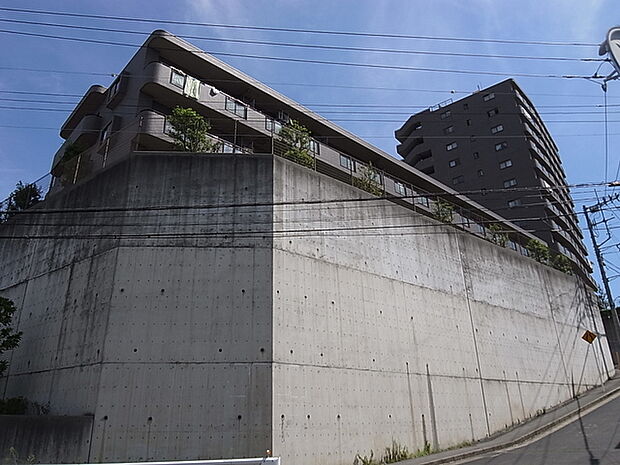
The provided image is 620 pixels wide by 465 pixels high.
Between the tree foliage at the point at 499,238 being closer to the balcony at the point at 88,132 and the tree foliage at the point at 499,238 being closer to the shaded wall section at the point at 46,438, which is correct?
the shaded wall section at the point at 46,438

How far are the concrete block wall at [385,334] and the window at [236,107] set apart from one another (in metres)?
8.65

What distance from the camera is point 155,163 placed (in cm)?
1112

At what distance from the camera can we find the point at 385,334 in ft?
38.1

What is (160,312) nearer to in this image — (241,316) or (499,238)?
(241,316)

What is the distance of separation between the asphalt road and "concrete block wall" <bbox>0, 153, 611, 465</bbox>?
1.68 meters

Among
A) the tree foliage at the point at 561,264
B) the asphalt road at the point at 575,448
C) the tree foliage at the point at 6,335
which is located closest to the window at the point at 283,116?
the tree foliage at the point at 6,335

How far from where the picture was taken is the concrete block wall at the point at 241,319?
865cm

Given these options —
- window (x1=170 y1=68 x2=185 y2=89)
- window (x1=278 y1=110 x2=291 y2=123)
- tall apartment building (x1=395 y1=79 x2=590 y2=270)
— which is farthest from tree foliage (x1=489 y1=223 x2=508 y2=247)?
tall apartment building (x1=395 y1=79 x2=590 y2=270)

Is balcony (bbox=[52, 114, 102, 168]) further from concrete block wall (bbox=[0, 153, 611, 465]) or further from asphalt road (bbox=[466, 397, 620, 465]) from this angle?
asphalt road (bbox=[466, 397, 620, 465])

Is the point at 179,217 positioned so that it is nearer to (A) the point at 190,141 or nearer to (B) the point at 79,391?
(A) the point at 190,141

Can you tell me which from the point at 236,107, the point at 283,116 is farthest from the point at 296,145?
the point at 283,116

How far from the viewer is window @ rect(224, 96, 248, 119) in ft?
→ 62.1

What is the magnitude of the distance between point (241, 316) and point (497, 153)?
1696 inches

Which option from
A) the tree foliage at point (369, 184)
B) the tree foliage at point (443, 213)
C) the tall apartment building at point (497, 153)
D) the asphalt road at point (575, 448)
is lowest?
the asphalt road at point (575, 448)
